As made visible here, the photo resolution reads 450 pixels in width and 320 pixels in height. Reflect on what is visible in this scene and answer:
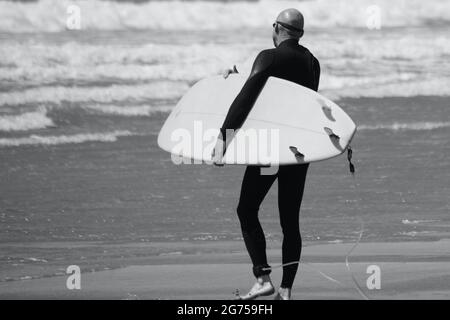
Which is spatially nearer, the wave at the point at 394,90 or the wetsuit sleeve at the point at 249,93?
the wetsuit sleeve at the point at 249,93

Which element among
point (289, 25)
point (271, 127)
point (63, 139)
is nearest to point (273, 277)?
point (271, 127)

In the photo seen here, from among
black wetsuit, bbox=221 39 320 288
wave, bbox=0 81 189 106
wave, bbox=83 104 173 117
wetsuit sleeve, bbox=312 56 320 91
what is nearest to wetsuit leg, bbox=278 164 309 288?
black wetsuit, bbox=221 39 320 288

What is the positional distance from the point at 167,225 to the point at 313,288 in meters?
1.03

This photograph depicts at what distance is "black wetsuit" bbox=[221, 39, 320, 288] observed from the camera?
348 cm

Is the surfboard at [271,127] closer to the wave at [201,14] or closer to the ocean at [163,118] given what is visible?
the ocean at [163,118]

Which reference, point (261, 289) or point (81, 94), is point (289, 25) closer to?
point (261, 289)

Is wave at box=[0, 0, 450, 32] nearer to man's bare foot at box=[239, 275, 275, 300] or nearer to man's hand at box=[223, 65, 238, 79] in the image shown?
man's hand at box=[223, 65, 238, 79]

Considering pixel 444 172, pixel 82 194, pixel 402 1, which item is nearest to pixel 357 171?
Result: pixel 444 172

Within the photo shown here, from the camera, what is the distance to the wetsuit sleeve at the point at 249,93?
11.3 feet

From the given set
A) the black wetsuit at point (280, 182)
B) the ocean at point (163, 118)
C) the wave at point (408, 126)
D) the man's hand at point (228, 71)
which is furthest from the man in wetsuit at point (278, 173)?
the wave at point (408, 126)

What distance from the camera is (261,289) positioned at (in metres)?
3.54

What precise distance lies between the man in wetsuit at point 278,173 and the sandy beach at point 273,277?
0.23 metres

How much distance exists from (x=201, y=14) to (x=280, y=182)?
2.16m

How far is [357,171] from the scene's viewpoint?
5078 mm
